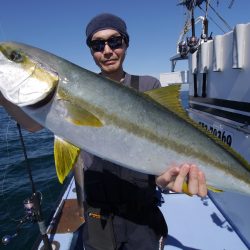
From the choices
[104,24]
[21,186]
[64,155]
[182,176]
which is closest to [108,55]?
[104,24]

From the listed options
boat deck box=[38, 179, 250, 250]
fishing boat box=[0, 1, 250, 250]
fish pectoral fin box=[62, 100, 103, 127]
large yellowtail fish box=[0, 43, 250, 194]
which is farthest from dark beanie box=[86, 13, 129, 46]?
boat deck box=[38, 179, 250, 250]

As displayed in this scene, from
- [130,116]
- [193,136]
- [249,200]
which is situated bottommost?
[249,200]

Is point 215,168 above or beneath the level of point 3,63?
beneath

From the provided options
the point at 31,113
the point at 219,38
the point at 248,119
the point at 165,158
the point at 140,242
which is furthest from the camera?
the point at 219,38

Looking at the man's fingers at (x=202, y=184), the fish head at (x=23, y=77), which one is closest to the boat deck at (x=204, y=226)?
the man's fingers at (x=202, y=184)

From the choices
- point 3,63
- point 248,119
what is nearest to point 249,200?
point 248,119

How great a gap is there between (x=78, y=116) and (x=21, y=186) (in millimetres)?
8867

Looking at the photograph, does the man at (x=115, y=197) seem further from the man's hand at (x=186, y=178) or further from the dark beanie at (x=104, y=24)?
the man's hand at (x=186, y=178)

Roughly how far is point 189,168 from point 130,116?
0.70m

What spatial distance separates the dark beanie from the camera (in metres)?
3.20

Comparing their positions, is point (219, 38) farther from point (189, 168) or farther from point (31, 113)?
point (31, 113)

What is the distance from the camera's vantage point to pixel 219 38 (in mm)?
5355

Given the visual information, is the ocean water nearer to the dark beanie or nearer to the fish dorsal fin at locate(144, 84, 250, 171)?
the dark beanie

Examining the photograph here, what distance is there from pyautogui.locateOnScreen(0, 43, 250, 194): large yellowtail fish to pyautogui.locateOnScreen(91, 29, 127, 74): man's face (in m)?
0.82
